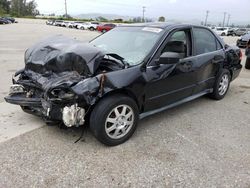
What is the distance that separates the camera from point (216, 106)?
16.0 feet

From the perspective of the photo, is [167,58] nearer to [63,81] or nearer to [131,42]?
[131,42]

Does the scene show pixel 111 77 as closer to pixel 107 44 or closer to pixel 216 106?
pixel 107 44

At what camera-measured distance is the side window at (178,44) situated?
152 inches

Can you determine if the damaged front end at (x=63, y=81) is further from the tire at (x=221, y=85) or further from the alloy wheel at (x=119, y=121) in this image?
the tire at (x=221, y=85)

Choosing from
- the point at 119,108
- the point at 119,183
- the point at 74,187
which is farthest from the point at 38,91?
the point at 119,183


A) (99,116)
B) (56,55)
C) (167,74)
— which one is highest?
Result: (56,55)

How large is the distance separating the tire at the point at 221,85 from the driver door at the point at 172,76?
89cm

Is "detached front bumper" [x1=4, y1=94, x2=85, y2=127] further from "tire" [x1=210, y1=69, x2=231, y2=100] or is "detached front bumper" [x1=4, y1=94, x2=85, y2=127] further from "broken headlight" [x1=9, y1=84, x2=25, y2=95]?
"tire" [x1=210, y1=69, x2=231, y2=100]

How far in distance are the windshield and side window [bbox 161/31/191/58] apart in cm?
21

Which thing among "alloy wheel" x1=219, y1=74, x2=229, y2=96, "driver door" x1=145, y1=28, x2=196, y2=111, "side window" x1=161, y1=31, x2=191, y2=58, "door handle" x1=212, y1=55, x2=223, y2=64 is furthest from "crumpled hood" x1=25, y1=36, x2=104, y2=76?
"alloy wheel" x1=219, y1=74, x2=229, y2=96

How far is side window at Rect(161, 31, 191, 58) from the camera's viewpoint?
3873 mm

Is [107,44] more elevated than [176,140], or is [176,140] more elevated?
[107,44]

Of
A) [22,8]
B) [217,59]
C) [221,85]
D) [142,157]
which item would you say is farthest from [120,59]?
[22,8]

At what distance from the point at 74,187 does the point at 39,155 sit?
0.76 metres
